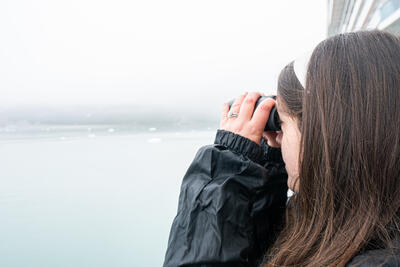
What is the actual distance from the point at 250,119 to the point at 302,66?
0.45 ft

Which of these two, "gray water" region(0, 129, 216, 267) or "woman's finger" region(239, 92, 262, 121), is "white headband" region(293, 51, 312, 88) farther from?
"gray water" region(0, 129, 216, 267)

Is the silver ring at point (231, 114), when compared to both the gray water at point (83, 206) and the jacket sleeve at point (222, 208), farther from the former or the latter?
the gray water at point (83, 206)

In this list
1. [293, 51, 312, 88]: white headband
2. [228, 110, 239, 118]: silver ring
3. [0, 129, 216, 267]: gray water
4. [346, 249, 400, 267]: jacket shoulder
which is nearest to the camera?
[346, 249, 400, 267]: jacket shoulder

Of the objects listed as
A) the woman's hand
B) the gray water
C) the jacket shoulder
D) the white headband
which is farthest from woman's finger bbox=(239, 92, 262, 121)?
the gray water

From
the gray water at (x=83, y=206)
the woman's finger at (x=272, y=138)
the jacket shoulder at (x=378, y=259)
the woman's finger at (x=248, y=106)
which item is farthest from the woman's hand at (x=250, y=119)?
the gray water at (x=83, y=206)

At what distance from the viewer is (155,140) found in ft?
14.9

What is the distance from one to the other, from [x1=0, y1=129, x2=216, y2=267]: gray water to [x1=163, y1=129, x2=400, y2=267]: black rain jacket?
1509mm

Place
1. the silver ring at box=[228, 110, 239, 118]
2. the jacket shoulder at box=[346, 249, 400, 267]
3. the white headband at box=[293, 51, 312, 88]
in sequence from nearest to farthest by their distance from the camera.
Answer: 1. the jacket shoulder at box=[346, 249, 400, 267]
2. the white headband at box=[293, 51, 312, 88]
3. the silver ring at box=[228, 110, 239, 118]

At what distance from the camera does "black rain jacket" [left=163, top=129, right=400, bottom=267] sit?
0.41 meters

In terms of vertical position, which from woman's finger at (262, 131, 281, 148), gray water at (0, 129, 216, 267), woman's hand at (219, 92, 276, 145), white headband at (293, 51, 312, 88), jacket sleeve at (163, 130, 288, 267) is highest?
white headband at (293, 51, 312, 88)

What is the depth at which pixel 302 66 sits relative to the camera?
0.41 m

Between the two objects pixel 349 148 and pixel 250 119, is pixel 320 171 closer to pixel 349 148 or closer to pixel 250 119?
pixel 349 148

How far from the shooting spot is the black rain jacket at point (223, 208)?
408mm

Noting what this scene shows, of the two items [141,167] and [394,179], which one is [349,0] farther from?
[141,167]
